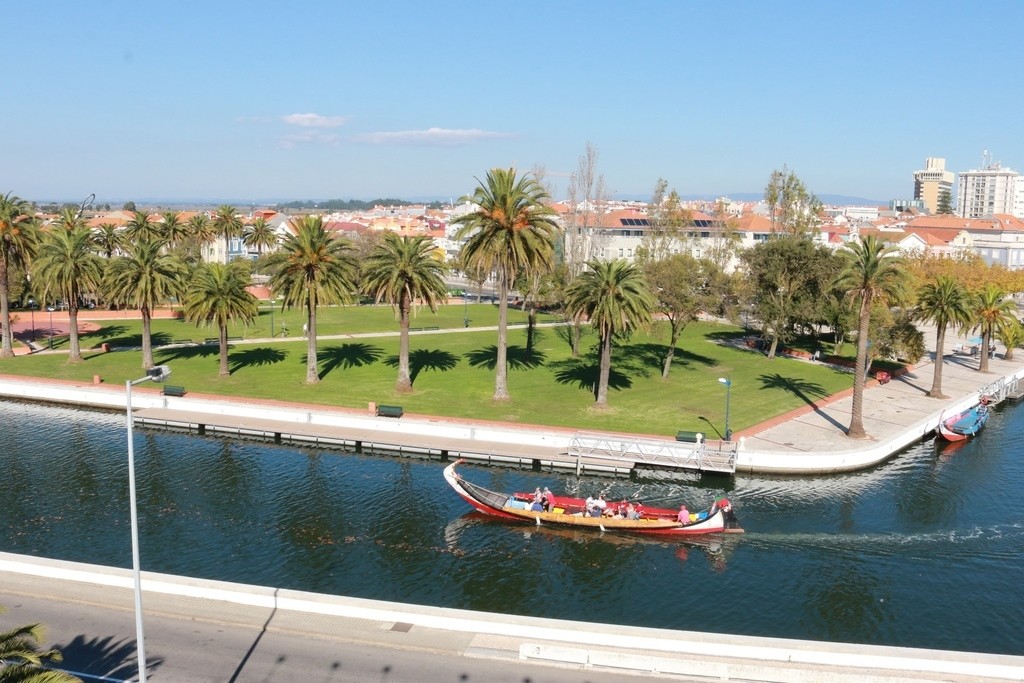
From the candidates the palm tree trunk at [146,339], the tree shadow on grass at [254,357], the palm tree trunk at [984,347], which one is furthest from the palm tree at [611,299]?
the palm tree trunk at [984,347]

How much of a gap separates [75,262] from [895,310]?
229 ft

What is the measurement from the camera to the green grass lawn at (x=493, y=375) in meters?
56.7

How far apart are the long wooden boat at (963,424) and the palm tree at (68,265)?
65710mm

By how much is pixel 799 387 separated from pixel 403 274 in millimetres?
33502

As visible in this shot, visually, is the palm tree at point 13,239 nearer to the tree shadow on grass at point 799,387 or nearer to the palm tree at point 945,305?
the tree shadow on grass at point 799,387

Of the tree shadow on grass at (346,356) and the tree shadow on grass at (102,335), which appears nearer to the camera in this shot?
the tree shadow on grass at (346,356)

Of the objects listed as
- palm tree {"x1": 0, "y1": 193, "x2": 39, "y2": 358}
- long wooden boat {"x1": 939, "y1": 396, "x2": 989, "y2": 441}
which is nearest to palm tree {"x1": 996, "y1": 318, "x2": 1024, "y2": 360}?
long wooden boat {"x1": 939, "y1": 396, "x2": 989, "y2": 441}

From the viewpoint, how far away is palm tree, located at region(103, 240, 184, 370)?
63.8m

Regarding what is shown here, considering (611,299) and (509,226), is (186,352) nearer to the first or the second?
(509,226)

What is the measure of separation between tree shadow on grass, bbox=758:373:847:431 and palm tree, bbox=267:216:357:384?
34978 mm

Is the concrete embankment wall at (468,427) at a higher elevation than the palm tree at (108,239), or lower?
lower

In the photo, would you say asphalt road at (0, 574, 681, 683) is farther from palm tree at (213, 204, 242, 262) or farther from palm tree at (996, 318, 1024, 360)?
palm tree at (213, 204, 242, 262)

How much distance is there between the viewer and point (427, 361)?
72188mm

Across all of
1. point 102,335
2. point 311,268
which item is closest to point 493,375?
point 311,268
